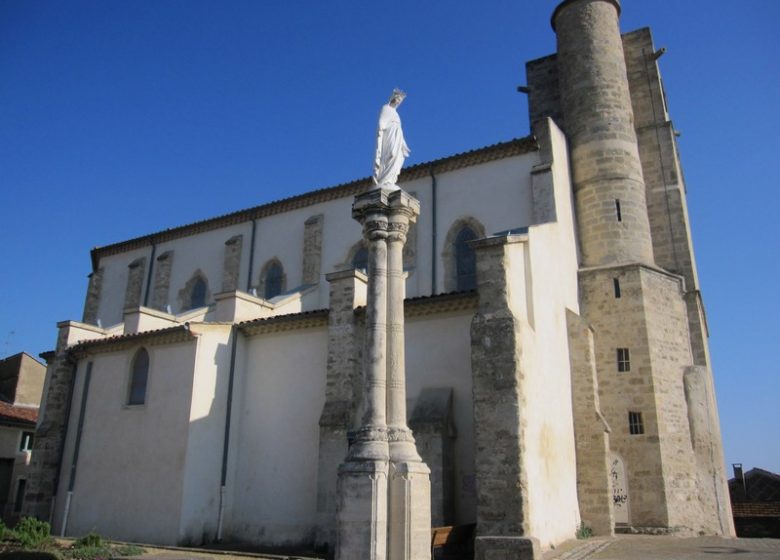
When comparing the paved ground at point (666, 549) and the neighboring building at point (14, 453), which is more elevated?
the neighboring building at point (14, 453)

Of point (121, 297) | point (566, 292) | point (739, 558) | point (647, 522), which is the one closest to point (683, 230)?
point (566, 292)

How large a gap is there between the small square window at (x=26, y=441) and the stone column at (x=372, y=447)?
23.2 meters

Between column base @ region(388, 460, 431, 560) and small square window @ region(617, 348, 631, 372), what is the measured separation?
10236 mm

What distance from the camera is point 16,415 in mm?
27094

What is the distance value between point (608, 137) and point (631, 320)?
6.07 m

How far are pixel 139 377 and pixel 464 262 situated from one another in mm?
10057

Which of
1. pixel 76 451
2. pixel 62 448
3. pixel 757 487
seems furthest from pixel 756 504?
pixel 62 448

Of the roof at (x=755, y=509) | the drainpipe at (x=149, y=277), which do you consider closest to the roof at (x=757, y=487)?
the roof at (x=755, y=509)

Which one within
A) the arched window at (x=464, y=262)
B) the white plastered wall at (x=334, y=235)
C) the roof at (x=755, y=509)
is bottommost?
the roof at (x=755, y=509)

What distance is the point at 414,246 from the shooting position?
20.8 meters

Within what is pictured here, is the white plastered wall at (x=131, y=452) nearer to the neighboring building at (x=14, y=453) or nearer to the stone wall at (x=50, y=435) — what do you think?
the stone wall at (x=50, y=435)

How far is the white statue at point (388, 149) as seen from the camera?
10.3m

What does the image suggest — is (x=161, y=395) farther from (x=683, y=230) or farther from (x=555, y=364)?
(x=683, y=230)

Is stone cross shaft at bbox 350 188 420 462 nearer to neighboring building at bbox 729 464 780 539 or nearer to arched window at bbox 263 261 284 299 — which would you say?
arched window at bbox 263 261 284 299
